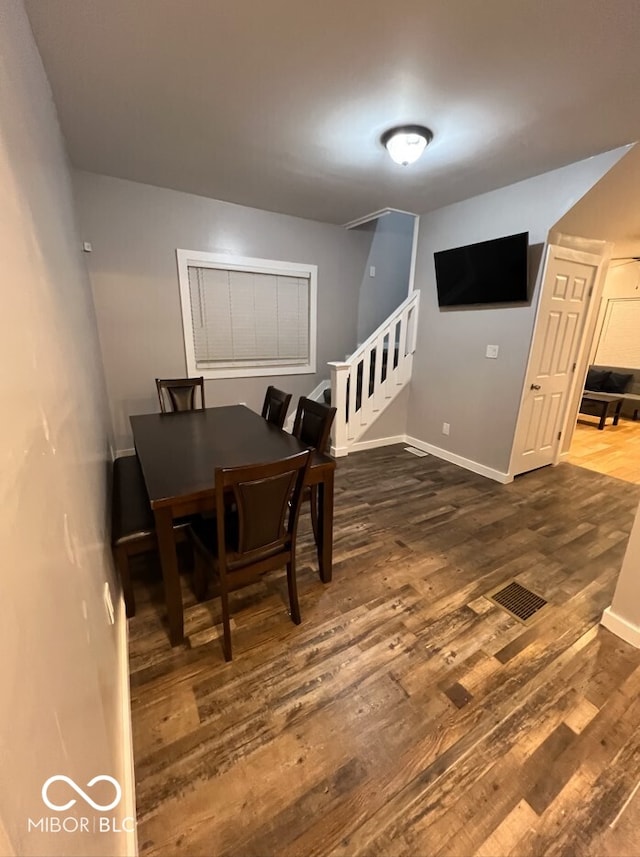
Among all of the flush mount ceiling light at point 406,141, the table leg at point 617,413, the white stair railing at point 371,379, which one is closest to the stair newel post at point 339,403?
the white stair railing at point 371,379

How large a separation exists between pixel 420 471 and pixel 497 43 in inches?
117

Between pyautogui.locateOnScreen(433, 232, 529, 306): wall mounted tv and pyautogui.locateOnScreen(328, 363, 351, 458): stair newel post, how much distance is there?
1.28 metres

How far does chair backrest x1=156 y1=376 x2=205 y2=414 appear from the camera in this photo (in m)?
2.98

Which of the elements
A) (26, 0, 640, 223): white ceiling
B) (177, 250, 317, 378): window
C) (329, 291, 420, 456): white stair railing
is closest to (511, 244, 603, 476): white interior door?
(26, 0, 640, 223): white ceiling

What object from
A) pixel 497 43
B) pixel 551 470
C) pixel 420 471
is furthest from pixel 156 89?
pixel 551 470

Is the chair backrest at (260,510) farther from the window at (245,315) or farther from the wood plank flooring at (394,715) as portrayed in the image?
the window at (245,315)

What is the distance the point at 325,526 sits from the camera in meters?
1.88

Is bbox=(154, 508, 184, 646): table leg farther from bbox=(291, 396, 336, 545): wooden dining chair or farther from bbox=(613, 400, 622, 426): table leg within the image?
bbox=(613, 400, 622, 426): table leg

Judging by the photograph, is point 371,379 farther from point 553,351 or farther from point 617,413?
point 617,413

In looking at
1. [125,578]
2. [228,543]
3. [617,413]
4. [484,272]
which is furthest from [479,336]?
[617,413]

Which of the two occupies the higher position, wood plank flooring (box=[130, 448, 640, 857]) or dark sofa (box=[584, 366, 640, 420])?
dark sofa (box=[584, 366, 640, 420])

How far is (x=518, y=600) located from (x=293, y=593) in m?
1.26

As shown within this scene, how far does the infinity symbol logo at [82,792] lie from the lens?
1.73 feet

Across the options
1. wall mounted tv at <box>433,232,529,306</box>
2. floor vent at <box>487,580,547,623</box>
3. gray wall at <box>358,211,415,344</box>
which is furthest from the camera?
gray wall at <box>358,211,415,344</box>
